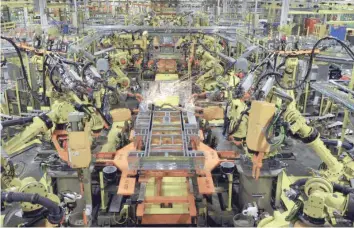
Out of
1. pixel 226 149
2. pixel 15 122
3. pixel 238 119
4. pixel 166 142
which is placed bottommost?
pixel 226 149

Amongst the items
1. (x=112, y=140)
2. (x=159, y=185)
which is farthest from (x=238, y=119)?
(x=112, y=140)

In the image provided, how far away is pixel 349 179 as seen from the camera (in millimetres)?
6301

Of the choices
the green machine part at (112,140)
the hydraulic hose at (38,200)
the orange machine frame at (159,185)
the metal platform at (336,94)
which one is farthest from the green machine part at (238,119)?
the hydraulic hose at (38,200)

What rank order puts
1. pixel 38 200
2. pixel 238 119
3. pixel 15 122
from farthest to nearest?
pixel 238 119 → pixel 15 122 → pixel 38 200

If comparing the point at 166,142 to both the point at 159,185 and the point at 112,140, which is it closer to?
the point at 159,185

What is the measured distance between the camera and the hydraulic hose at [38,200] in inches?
135

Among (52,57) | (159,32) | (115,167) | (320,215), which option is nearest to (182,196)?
(115,167)

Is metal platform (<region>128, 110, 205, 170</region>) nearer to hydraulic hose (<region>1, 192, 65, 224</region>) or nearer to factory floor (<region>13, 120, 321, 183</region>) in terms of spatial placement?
factory floor (<region>13, 120, 321, 183</region>)

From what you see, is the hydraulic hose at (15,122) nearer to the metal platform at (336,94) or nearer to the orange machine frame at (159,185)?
the orange machine frame at (159,185)

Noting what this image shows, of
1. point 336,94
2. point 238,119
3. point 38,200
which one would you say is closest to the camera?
point 38,200

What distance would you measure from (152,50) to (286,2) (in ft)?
26.8

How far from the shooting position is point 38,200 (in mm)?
3459

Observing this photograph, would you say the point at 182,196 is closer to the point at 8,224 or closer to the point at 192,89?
the point at 8,224

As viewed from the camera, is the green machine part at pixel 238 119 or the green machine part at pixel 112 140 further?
the green machine part at pixel 112 140
